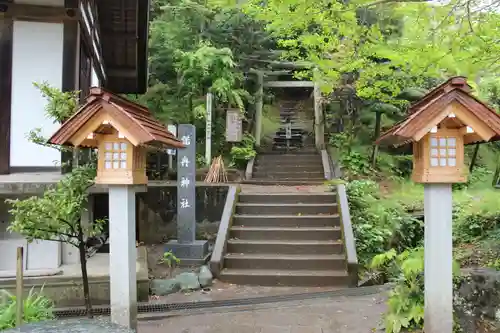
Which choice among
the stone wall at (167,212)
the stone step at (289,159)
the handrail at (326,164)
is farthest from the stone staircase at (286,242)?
the stone step at (289,159)

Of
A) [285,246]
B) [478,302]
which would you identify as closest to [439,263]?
[478,302]

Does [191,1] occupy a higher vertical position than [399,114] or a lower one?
higher

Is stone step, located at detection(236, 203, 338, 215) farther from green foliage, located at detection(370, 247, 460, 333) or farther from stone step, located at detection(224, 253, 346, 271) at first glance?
green foliage, located at detection(370, 247, 460, 333)

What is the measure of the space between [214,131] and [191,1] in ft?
15.5

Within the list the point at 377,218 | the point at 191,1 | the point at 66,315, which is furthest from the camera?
the point at 191,1

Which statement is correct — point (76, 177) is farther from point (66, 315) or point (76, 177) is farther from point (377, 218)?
point (377, 218)

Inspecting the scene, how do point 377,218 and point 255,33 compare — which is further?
point 255,33

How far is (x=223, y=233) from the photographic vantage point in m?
9.78

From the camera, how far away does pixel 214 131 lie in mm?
16375

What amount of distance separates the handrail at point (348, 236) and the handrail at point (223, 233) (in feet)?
8.40

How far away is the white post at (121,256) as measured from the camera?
189 inches

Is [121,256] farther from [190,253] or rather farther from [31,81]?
[190,253]

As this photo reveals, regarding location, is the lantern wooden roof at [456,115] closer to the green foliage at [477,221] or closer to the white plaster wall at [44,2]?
the white plaster wall at [44,2]

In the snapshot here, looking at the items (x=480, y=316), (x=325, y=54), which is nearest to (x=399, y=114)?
(x=325, y=54)
